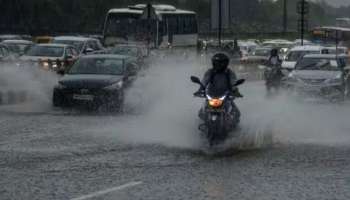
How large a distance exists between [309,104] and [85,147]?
12.8m

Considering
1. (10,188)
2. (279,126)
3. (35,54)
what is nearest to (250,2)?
(35,54)

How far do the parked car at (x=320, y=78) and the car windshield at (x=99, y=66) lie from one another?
5177 mm

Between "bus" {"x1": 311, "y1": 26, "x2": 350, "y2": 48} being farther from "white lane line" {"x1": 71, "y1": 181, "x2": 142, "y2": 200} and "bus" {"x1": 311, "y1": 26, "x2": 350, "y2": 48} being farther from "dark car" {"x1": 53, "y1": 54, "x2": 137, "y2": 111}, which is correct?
"white lane line" {"x1": 71, "y1": 181, "x2": 142, "y2": 200}

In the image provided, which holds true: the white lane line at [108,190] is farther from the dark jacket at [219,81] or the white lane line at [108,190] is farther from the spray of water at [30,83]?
the spray of water at [30,83]

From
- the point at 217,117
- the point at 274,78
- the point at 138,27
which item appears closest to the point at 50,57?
the point at 274,78

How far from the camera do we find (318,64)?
30797mm

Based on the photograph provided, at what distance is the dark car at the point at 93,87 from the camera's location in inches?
1005

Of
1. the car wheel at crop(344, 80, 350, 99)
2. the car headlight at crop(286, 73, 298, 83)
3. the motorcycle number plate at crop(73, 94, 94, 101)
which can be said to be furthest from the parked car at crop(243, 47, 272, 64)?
the motorcycle number plate at crop(73, 94, 94, 101)

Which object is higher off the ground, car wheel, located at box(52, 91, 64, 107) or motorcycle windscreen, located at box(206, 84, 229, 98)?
motorcycle windscreen, located at box(206, 84, 229, 98)

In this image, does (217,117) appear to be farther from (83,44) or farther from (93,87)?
(83,44)

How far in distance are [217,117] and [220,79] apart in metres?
1.01

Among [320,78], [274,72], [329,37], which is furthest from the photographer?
[329,37]

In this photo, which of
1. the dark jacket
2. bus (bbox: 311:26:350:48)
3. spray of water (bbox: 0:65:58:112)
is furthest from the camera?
bus (bbox: 311:26:350:48)

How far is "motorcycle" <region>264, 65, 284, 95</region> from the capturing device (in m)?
32.0
